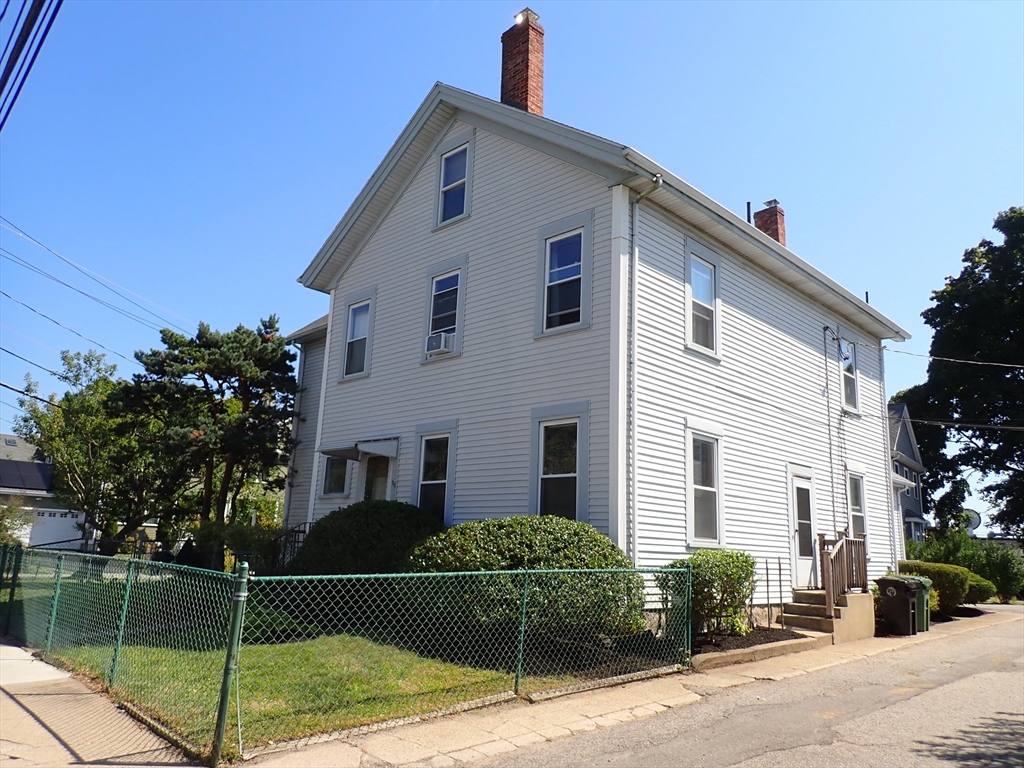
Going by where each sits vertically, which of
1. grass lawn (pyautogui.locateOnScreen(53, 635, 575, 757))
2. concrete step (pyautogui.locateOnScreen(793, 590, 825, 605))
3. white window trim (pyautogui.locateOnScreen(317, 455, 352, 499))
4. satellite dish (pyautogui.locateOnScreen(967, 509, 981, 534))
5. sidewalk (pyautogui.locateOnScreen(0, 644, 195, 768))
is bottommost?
sidewalk (pyautogui.locateOnScreen(0, 644, 195, 768))

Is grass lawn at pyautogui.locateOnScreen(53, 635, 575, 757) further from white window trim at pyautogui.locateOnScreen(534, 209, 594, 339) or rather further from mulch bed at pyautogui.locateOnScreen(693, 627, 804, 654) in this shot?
white window trim at pyautogui.locateOnScreen(534, 209, 594, 339)

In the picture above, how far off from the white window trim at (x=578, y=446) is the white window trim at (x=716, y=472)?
186 centimetres

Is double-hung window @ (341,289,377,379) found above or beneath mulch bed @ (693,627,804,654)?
above

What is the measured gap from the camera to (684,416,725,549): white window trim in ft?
38.4

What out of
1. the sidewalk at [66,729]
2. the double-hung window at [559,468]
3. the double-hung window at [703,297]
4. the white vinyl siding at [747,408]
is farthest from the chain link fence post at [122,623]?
the double-hung window at [703,297]

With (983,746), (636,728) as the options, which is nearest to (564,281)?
(636,728)

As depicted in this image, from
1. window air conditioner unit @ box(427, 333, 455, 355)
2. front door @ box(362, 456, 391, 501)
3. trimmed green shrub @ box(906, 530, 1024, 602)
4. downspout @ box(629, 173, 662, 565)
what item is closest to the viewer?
downspout @ box(629, 173, 662, 565)

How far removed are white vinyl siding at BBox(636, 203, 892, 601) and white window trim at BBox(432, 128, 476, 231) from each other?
4056 millimetres

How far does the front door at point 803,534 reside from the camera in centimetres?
1431

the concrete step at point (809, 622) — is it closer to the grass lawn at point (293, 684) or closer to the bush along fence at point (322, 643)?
the bush along fence at point (322, 643)

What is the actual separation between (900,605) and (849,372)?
5809 mm

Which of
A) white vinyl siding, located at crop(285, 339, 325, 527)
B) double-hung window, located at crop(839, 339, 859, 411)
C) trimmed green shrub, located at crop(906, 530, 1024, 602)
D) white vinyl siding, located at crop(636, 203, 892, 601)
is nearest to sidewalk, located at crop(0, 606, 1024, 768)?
white vinyl siding, located at crop(636, 203, 892, 601)

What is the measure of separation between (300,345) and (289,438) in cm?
274

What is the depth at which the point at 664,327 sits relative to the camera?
11914mm
